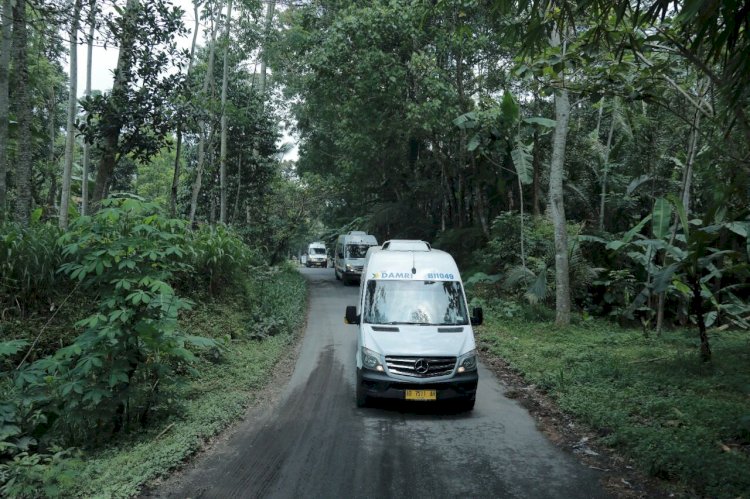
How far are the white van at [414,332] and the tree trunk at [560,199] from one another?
5113 millimetres

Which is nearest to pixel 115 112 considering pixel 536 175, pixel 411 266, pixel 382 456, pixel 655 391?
pixel 411 266

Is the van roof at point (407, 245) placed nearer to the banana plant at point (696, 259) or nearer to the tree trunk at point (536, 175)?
the banana plant at point (696, 259)

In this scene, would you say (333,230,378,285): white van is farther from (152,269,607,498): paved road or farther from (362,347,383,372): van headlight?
(362,347,383,372): van headlight

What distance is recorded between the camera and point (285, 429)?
6555mm

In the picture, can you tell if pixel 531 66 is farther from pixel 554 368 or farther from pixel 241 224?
pixel 241 224

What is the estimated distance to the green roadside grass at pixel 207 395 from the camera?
16.0 feet

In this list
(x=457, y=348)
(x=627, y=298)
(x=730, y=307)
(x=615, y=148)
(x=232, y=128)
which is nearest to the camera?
(x=457, y=348)

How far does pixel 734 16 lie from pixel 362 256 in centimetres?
2179

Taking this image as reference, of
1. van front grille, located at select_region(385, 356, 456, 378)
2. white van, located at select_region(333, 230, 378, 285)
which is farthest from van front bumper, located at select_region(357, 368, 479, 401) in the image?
white van, located at select_region(333, 230, 378, 285)

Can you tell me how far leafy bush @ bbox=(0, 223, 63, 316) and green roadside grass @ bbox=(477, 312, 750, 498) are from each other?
328 inches

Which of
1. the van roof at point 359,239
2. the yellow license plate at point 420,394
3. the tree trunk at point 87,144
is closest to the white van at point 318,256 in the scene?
the van roof at point 359,239

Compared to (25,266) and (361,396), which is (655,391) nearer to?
(361,396)

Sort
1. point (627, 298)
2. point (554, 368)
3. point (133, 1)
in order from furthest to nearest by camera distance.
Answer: point (627, 298), point (133, 1), point (554, 368)

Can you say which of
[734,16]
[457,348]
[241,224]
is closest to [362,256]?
[241,224]
